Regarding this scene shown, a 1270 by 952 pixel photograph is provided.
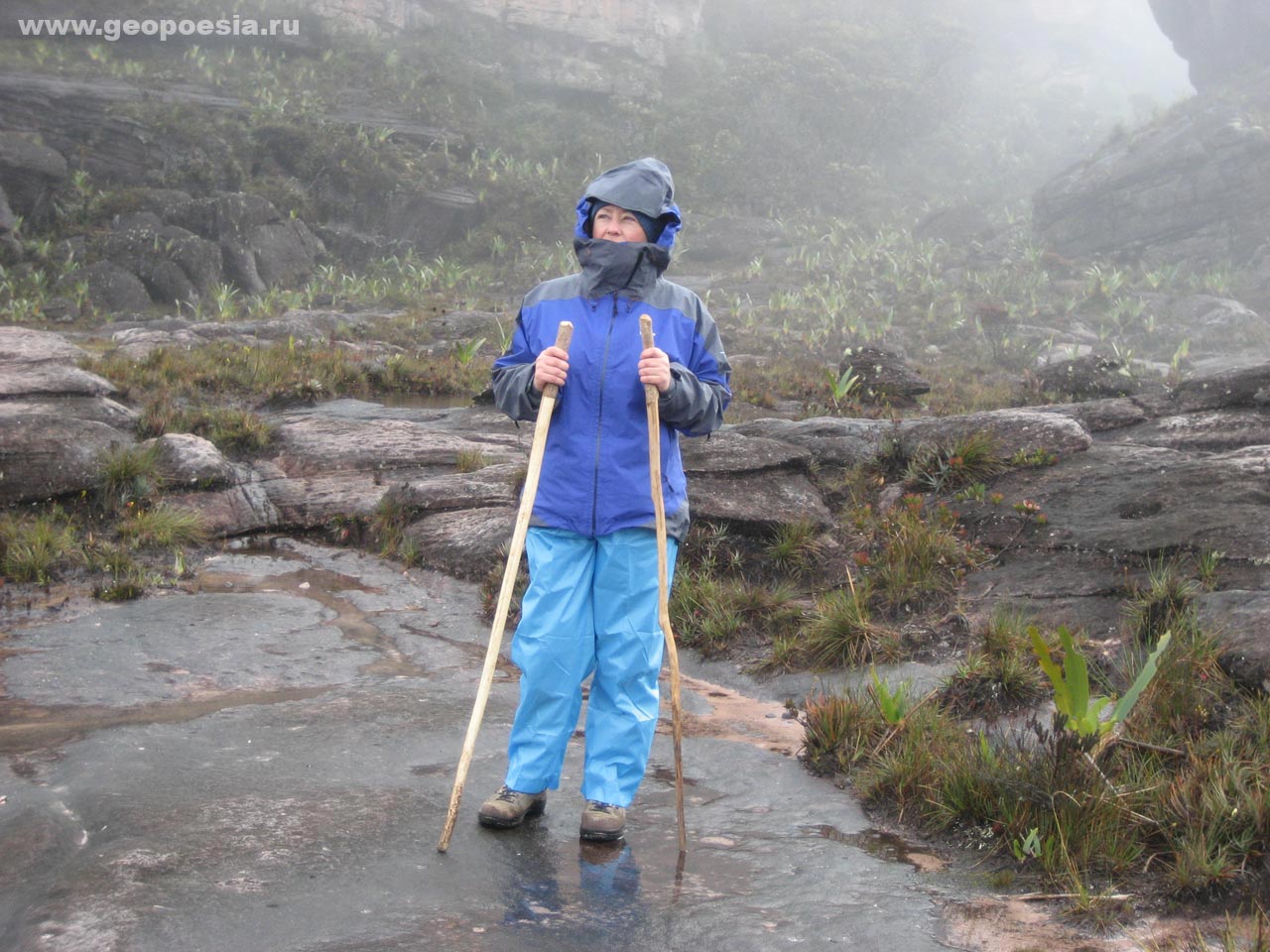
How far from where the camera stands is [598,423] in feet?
11.7

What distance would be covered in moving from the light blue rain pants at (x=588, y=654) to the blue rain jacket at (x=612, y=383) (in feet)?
0.34

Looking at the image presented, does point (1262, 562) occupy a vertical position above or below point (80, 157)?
below

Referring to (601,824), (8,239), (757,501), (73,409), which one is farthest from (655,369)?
(8,239)

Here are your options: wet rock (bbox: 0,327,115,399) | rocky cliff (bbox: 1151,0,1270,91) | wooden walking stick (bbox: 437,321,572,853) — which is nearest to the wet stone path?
wooden walking stick (bbox: 437,321,572,853)

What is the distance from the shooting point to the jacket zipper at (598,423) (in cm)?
348

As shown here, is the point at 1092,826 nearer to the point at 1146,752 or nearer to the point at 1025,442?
the point at 1146,752

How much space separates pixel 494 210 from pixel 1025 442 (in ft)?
96.0

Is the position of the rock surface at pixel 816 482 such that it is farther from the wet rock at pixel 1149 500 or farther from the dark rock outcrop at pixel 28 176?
the dark rock outcrop at pixel 28 176

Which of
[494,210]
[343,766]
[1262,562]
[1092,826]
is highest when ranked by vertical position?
[494,210]

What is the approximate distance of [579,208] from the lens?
12.1ft

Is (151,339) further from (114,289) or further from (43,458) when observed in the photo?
(43,458)

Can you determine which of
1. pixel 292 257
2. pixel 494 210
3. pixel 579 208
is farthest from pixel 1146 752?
pixel 494 210

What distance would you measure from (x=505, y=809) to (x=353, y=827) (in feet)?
1.49

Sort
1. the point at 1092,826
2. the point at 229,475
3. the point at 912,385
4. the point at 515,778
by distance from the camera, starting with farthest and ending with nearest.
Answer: the point at 912,385
the point at 229,475
the point at 515,778
the point at 1092,826
